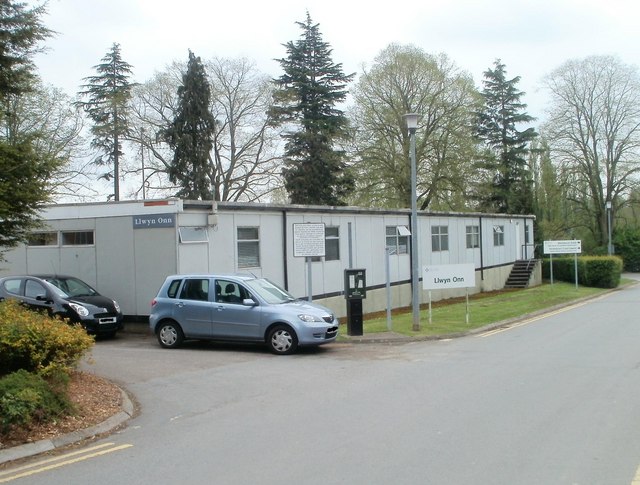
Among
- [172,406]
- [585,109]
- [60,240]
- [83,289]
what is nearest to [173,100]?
[60,240]

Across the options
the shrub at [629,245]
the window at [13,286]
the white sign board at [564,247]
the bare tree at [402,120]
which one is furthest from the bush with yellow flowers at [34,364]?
the shrub at [629,245]

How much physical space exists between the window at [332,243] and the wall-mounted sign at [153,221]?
23.0 feet

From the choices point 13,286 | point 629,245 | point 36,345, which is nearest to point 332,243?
point 13,286

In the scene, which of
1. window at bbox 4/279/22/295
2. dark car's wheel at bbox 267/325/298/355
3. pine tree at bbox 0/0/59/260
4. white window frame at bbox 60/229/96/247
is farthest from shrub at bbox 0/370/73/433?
white window frame at bbox 60/229/96/247

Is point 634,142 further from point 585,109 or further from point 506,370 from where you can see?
point 506,370

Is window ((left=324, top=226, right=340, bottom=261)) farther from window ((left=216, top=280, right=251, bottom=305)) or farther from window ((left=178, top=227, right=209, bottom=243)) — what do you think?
window ((left=216, top=280, right=251, bottom=305))

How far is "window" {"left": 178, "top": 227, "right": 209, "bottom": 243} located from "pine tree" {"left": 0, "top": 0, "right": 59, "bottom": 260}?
213 inches

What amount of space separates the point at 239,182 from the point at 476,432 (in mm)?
40385

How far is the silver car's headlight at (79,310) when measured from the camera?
16547mm

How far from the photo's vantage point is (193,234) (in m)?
18.1

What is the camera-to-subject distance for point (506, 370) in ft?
37.3

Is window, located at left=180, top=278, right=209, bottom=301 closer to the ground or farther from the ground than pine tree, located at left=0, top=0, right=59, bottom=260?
closer to the ground

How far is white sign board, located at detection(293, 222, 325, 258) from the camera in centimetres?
1753

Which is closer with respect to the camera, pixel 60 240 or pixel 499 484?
pixel 499 484
